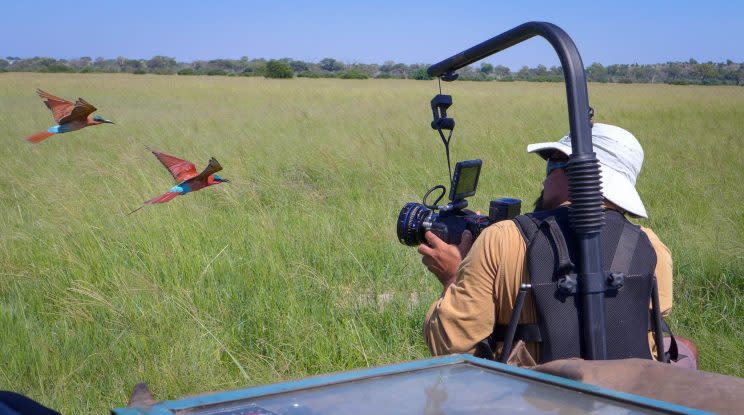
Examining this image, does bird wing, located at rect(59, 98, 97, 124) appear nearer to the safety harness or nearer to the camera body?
the camera body

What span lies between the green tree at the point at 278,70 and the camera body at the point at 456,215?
33.7m

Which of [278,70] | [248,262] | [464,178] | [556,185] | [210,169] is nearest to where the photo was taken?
[556,185]

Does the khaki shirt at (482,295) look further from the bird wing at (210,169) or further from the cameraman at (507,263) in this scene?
the bird wing at (210,169)

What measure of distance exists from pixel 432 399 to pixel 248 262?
3.38m

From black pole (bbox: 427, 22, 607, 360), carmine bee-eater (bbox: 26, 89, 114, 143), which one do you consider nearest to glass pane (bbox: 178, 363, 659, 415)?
black pole (bbox: 427, 22, 607, 360)

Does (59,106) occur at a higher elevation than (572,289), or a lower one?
higher

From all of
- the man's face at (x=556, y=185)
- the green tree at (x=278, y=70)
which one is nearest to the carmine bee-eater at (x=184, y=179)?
the man's face at (x=556, y=185)

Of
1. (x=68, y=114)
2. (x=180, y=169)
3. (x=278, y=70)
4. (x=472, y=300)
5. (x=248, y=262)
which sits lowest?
(x=248, y=262)

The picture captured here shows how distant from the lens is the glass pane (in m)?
1.14

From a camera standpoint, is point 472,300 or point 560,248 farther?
point 472,300

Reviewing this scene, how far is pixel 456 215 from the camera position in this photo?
2.29 m

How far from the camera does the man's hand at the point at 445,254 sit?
2229mm

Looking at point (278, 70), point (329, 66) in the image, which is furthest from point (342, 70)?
point (278, 70)

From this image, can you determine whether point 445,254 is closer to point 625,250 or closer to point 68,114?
point 625,250
